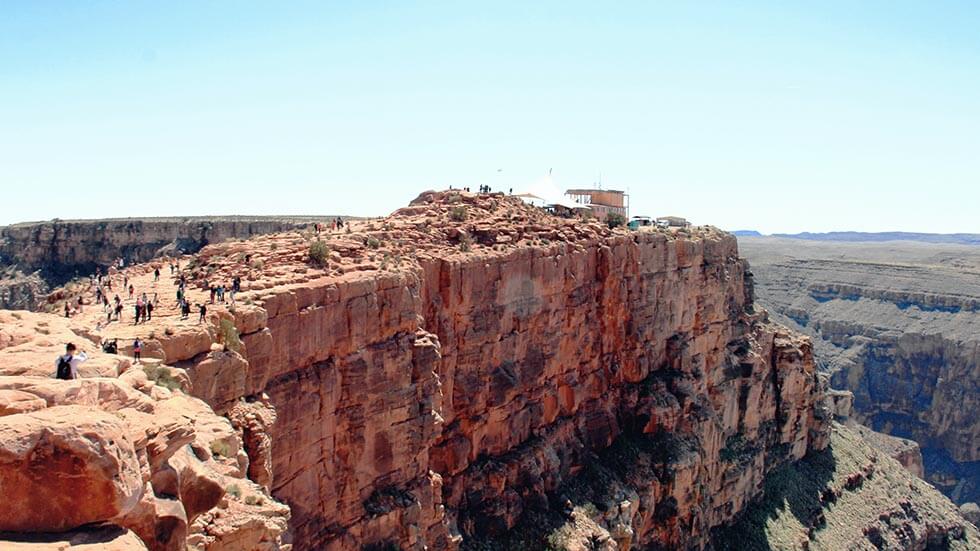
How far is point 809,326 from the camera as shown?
161 meters

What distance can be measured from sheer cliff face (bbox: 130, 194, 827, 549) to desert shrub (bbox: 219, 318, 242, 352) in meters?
0.51

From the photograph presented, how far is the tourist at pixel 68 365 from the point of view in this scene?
42.3ft

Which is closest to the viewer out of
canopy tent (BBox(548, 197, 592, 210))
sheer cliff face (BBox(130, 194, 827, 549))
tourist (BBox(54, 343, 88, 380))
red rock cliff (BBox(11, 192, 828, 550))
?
tourist (BBox(54, 343, 88, 380))

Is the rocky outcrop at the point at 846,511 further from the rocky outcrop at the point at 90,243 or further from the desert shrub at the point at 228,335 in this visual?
the rocky outcrop at the point at 90,243

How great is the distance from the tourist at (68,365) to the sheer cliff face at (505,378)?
5.60m

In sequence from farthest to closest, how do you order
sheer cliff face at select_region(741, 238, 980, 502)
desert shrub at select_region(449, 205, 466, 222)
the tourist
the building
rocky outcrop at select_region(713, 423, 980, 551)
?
sheer cliff face at select_region(741, 238, 980, 502)
the building
rocky outcrop at select_region(713, 423, 980, 551)
desert shrub at select_region(449, 205, 466, 222)
the tourist

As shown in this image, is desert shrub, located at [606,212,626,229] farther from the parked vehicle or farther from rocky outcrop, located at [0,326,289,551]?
rocky outcrop, located at [0,326,289,551]

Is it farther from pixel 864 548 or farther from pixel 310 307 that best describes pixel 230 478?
pixel 864 548

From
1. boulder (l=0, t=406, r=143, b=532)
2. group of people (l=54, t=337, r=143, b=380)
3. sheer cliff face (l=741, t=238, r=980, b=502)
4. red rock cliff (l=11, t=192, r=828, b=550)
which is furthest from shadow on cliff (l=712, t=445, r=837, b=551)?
sheer cliff face (l=741, t=238, r=980, b=502)

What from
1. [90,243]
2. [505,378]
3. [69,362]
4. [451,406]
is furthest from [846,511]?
[90,243]

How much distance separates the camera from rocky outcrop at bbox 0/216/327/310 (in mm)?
74875

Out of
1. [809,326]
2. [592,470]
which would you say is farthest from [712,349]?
[809,326]

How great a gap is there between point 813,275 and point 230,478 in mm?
186902

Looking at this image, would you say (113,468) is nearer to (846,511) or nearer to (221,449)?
(221,449)
